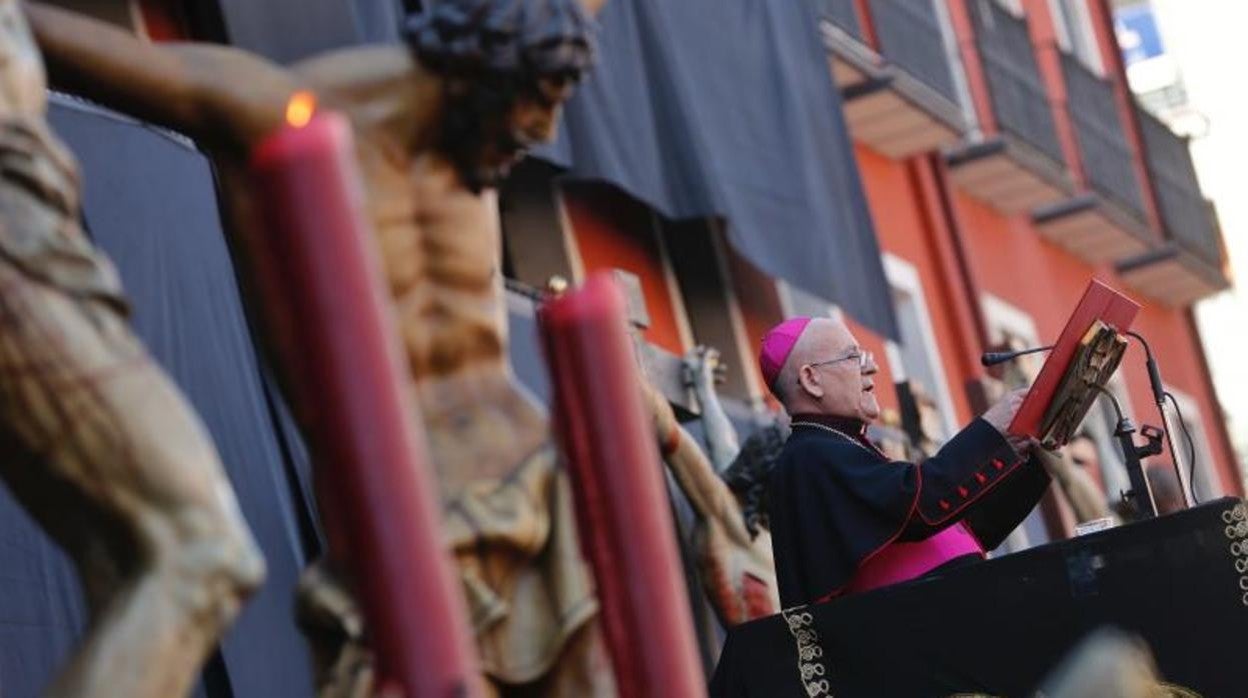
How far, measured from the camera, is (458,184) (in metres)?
5.23

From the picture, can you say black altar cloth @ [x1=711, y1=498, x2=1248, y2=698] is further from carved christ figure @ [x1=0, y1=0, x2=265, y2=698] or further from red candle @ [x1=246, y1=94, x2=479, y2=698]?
red candle @ [x1=246, y1=94, x2=479, y2=698]

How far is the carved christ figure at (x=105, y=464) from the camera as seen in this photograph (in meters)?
3.91

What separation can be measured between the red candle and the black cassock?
478 cm

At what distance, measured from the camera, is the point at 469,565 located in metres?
5.02

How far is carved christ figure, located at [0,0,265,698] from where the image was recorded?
3.91 metres

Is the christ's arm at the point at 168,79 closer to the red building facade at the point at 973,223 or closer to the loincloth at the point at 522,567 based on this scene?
the loincloth at the point at 522,567

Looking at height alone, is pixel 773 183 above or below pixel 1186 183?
below

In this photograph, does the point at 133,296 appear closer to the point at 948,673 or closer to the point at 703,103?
the point at 948,673

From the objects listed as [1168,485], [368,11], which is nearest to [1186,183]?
[1168,485]

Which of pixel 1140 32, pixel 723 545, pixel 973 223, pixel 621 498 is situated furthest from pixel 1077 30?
pixel 621 498

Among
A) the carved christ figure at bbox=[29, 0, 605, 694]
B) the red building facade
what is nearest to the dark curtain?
the red building facade

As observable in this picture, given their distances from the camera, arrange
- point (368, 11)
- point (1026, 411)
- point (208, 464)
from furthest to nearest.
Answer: point (368, 11) < point (1026, 411) < point (208, 464)

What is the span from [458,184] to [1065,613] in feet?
7.70

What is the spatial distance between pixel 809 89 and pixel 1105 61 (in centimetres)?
1380
